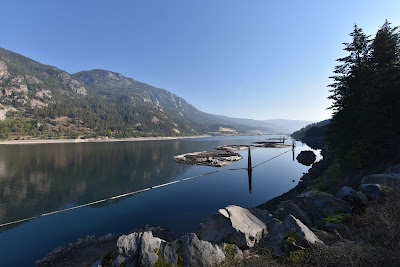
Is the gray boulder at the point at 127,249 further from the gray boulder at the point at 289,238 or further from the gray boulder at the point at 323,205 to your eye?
the gray boulder at the point at 323,205

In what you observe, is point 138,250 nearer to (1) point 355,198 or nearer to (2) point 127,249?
(2) point 127,249

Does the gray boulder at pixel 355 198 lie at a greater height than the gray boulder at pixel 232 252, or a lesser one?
greater

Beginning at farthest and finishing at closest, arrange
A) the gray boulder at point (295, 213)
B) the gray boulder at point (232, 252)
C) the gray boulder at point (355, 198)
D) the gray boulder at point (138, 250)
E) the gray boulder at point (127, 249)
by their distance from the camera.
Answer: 1. the gray boulder at point (295, 213)
2. the gray boulder at point (355, 198)
3. the gray boulder at point (127, 249)
4. the gray boulder at point (138, 250)
5. the gray boulder at point (232, 252)

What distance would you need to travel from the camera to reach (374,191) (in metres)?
11.9

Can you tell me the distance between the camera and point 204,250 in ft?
25.8

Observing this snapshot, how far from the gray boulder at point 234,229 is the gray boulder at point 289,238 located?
74 cm

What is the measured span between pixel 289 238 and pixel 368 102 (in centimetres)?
2688

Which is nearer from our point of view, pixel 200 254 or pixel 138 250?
pixel 200 254

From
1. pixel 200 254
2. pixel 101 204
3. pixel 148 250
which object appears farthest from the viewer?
pixel 101 204

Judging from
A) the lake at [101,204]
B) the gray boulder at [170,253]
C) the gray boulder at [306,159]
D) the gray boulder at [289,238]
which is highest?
the gray boulder at [289,238]

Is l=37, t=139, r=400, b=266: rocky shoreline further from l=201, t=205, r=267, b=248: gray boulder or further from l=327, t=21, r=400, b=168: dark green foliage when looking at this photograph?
l=327, t=21, r=400, b=168: dark green foliage

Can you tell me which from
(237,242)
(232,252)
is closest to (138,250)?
(232,252)

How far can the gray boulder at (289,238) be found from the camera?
7.70m

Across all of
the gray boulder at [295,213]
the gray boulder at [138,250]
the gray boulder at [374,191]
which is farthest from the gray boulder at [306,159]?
the gray boulder at [138,250]
